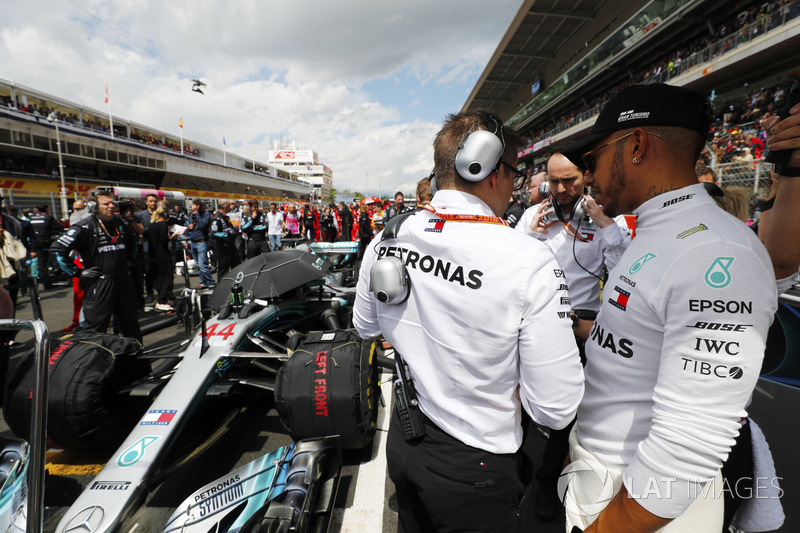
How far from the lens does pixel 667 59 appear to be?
19.8 m

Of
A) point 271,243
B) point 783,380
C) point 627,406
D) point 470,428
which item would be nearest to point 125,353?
point 470,428

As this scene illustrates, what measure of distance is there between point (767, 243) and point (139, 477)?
2.85 meters

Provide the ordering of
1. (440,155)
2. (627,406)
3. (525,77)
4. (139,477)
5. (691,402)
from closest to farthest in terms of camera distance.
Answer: (691,402), (627,406), (440,155), (139,477), (525,77)

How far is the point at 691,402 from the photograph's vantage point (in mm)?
874

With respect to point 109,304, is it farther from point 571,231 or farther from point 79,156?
point 79,156

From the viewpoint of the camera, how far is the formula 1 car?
5.64 ft

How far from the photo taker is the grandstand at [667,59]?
12.1m

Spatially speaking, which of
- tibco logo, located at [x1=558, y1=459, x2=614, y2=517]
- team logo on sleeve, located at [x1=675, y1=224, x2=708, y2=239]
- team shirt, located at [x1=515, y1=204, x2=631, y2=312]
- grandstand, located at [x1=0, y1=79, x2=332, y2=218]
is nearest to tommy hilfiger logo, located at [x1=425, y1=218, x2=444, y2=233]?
team logo on sleeve, located at [x1=675, y1=224, x2=708, y2=239]

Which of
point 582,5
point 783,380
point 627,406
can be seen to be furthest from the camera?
point 582,5

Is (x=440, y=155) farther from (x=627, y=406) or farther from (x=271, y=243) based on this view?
(x=271, y=243)

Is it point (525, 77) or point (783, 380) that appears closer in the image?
point (783, 380)

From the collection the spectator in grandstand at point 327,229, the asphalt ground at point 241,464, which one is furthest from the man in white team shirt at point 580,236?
the spectator in grandstand at point 327,229

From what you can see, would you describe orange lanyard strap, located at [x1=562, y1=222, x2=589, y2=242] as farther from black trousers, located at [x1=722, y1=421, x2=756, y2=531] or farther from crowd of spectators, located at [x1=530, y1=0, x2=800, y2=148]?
crowd of spectators, located at [x1=530, y1=0, x2=800, y2=148]

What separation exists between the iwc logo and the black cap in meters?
2.47
